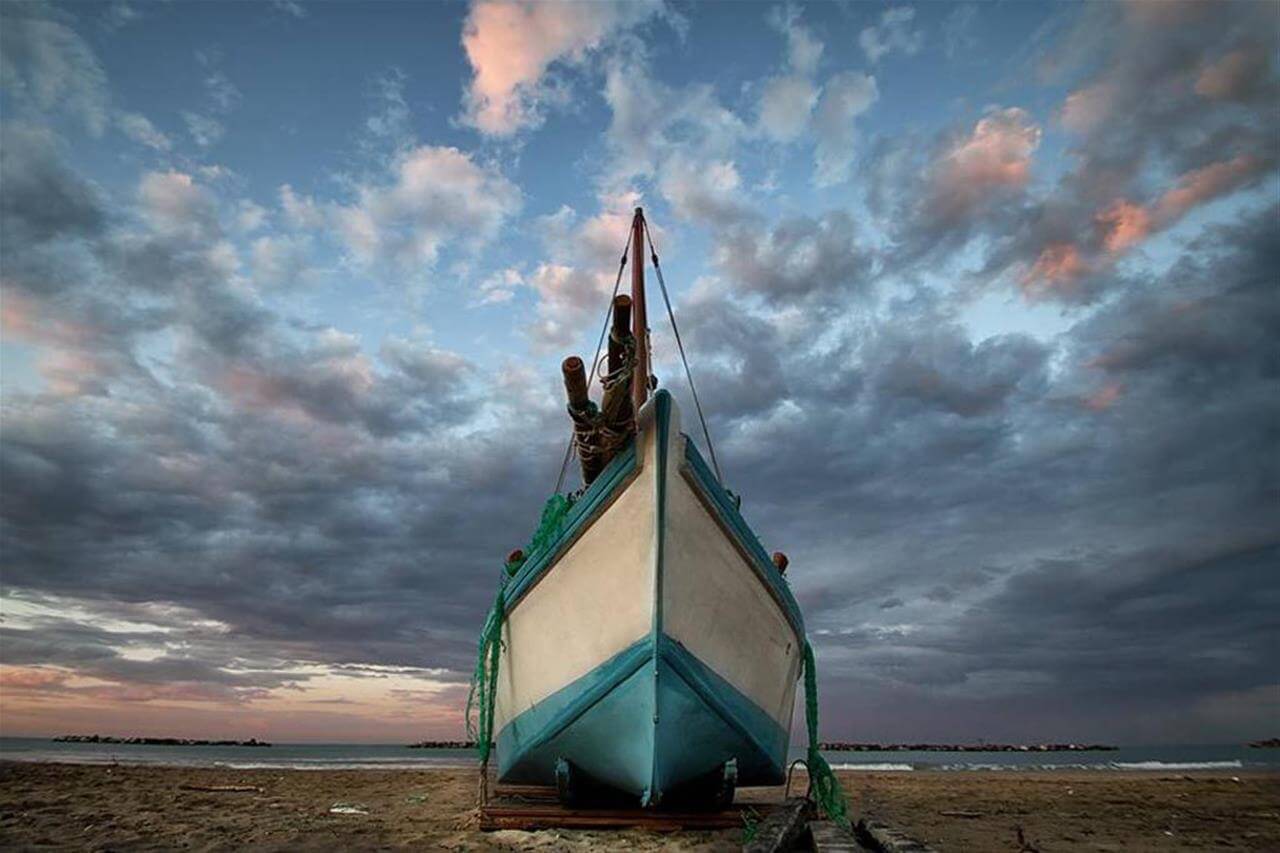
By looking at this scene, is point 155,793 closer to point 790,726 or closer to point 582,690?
point 582,690

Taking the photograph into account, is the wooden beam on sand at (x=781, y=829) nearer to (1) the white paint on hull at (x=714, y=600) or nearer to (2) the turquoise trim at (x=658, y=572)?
(2) the turquoise trim at (x=658, y=572)

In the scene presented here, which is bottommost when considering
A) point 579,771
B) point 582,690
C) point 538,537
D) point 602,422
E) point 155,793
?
point 155,793

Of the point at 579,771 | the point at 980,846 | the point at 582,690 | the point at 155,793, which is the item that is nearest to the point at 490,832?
the point at 579,771

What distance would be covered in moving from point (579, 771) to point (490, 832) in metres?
1.12

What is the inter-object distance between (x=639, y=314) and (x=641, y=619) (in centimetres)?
371

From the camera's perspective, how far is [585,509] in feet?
24.4

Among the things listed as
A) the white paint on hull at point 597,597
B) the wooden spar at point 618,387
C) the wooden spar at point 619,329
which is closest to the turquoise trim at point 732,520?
the white paint on hull at point 597,597

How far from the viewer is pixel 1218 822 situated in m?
10.0

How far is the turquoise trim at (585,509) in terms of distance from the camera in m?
7.12

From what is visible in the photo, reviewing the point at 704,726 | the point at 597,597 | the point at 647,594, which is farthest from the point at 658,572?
the point at 704,726

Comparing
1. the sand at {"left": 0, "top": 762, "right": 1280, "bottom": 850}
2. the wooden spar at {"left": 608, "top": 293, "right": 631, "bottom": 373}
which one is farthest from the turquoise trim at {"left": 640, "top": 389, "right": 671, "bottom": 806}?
the wooden spar at {"left": 608, "top": 293, "right": 631, "bottom": 373}

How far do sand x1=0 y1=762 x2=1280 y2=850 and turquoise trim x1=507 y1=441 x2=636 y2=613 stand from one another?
2.74 metres

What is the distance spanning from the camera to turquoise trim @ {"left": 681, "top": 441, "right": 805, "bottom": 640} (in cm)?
730

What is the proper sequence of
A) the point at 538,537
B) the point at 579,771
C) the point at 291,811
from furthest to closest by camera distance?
the point at 291,811
the point at 538,537
the point at 579,771
